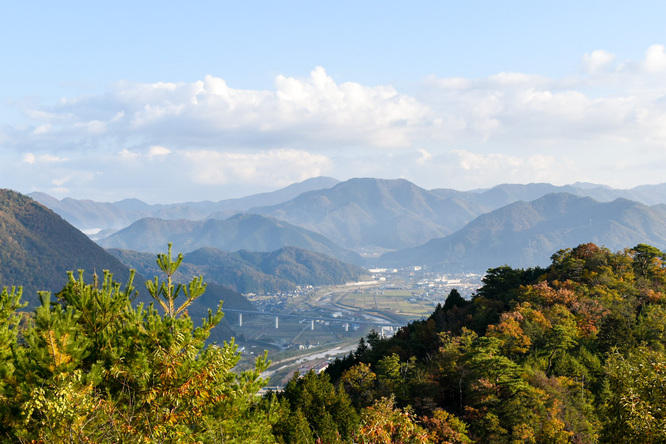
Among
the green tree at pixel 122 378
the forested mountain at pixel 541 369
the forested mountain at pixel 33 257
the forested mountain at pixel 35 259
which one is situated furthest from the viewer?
the forested mountain at pixel 33 257

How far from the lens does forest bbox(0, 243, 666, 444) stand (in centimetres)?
1004

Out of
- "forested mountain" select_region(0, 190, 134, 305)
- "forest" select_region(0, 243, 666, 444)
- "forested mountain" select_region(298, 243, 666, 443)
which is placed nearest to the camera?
"forest" select_region(0, 243, 666, 444)

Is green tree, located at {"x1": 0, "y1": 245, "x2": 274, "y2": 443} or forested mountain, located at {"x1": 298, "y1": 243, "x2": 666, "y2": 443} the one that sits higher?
green tree, located at {"x1": 0, "y1": 245, "x2": 274, "y2": 443}

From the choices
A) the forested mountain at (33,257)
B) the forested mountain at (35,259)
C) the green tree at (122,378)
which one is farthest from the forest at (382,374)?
the forested mountain at (33,257)

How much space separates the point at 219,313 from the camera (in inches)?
493

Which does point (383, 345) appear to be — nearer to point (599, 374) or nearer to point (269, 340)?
point (599, 374)

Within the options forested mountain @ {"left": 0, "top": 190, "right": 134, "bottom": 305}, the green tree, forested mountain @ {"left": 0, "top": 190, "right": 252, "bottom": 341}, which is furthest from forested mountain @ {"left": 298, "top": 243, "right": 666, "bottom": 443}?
forested mountain @ {"left": 0, "top": 190, "right": 134, "bottom": 305}

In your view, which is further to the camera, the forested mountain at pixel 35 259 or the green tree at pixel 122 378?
the forested mountain at pixel 35 259

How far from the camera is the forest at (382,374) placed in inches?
395

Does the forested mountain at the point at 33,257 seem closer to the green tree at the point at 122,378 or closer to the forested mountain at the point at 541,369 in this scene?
the forested mountain at the point at 541,369


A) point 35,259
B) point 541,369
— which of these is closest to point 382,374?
point 541,369

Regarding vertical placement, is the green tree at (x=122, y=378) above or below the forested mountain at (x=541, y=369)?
above

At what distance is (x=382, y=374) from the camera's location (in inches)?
1441

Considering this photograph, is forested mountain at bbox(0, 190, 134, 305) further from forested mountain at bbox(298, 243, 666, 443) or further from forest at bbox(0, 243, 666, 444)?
forest at bbox(0, 243, 666, 444)
